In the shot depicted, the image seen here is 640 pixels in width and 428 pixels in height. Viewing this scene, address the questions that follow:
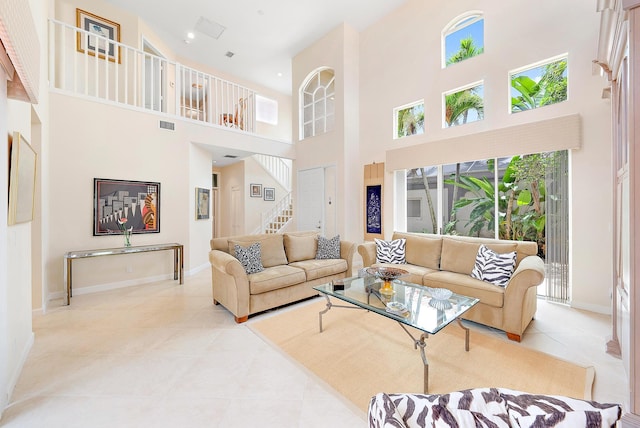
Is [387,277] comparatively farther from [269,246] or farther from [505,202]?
[505,202]

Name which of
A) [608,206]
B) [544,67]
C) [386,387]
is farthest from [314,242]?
[544,67]

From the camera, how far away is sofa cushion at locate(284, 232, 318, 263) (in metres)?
4.13

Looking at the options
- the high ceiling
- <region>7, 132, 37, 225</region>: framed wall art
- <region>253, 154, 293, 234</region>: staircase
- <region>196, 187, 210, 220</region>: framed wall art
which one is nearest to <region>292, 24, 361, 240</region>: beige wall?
the high ceiling

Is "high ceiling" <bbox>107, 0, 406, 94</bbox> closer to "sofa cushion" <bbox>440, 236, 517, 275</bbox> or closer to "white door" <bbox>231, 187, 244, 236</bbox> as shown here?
"white door" <bbox>231, 187, 244, 236</bbox>

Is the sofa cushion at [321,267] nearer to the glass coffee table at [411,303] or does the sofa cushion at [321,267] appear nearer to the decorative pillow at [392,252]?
the decorative pillow at [392,252]

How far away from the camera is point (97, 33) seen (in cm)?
502

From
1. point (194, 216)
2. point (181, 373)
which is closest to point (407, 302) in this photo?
point (181, 373)

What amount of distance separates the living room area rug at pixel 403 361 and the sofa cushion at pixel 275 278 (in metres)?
0.40

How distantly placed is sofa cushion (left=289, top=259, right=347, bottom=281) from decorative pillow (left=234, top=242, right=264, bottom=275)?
1.91 ft

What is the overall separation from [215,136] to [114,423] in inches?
192

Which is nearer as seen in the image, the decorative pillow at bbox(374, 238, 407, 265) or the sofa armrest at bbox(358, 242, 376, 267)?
the decorative pillow at bbox(374, 238, 407, 265)

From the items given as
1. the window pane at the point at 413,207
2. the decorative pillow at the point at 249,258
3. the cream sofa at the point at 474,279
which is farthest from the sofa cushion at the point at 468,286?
the decorative pillow at the point at 249,258

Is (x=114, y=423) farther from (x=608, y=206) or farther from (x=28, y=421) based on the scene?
(x=608, y=206)

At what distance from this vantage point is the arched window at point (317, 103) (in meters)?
6.27
